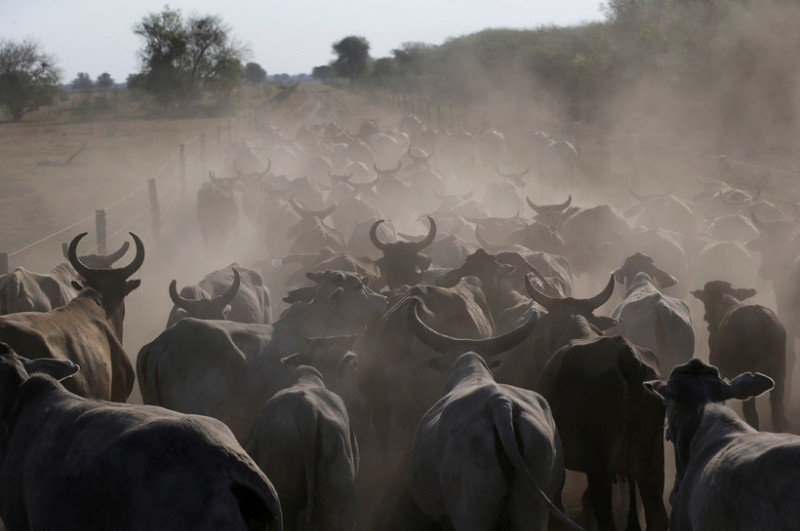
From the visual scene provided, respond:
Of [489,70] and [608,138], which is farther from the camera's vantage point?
[489,70]

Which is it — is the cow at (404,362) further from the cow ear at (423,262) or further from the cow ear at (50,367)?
the cow ear at (50,367)

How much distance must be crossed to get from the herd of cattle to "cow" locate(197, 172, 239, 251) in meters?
5.61

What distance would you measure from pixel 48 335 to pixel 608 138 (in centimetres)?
3319

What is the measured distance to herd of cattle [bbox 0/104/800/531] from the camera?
4.46 metres

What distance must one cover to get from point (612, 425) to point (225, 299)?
4368mm

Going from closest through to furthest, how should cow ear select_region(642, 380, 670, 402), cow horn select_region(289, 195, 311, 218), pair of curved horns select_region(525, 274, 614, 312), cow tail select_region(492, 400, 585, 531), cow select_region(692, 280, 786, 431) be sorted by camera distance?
cow tail select_region(492, 400, 585, 531) → cow ear select_region(642, 380, 670, 402) → pair of curved horns select_region(525, 274, 614, 312) → cow select_region(692, 280, 786, 431) → cow horn select_region(289, 195, 311, 218)

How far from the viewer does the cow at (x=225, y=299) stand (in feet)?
Answer: 31.9

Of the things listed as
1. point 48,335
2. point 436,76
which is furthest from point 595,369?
point 436,76

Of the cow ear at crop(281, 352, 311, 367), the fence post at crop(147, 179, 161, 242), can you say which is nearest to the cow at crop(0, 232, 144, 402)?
the cow ear at crop(281, 352, 311, 367)

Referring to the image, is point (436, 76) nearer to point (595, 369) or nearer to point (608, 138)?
point (608, 138)

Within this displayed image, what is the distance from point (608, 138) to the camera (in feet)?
126

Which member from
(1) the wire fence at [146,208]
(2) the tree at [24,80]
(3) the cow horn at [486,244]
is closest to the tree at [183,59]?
(2) the tree at [24,80]

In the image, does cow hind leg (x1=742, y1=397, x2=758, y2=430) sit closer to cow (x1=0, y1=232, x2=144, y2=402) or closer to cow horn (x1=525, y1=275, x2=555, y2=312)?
cow horn (x1=525, y1=275, x2=555, y2=312)

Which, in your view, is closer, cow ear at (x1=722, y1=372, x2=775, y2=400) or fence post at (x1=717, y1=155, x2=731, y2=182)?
cow ear at (x1=722, y1=372, x2=775, y2=400)
